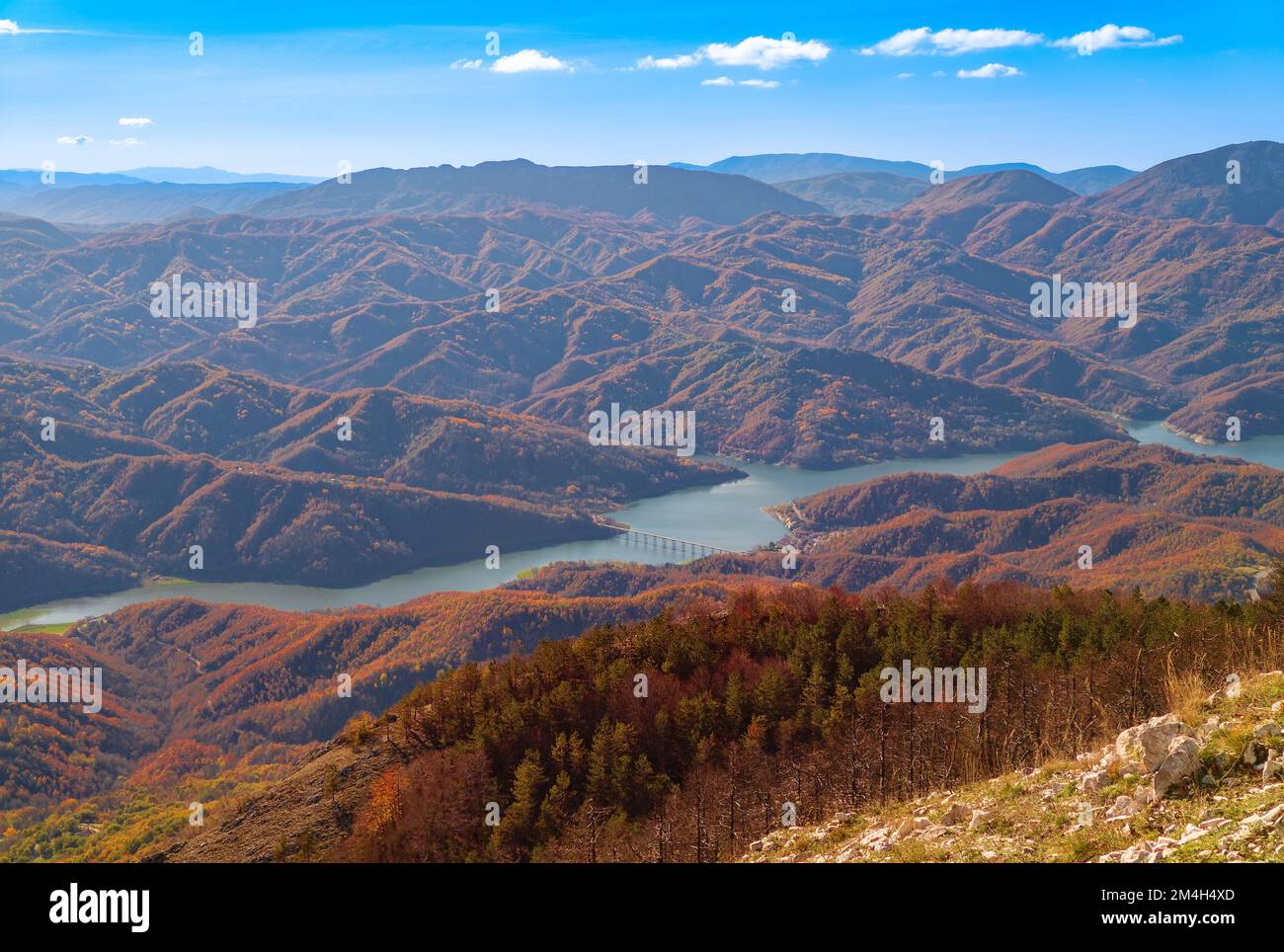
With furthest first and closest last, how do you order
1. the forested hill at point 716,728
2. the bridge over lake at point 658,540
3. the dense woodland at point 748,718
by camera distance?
the bridge over lake at point 658,540, the forested hill at point 716,728, the dense woodland at point 748,718

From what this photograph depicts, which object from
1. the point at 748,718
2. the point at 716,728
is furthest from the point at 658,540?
the point at 716,728

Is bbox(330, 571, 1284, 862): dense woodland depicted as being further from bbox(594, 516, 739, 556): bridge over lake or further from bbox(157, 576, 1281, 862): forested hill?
bbox(594, 516, 739, 556): bridge over lake

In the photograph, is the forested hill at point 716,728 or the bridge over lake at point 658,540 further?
the bridge over lake at point 658,540

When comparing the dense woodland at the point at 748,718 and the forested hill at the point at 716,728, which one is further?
the forested hill at the point at 716,728

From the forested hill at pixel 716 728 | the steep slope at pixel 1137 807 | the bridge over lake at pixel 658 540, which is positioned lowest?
the bridge over lake at pixel 658 540

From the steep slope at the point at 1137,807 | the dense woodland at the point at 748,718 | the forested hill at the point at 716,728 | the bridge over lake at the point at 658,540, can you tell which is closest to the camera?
the steep slope at the point at 1137,807

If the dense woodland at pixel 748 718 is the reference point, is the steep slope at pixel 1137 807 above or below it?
above

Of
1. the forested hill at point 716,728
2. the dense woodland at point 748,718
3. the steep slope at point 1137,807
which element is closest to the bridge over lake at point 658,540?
the dense woodland at point 748,718

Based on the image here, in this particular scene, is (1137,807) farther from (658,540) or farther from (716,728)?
(658,540)

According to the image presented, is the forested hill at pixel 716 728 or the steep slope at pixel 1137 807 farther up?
the steep slope at pixel 1137 807

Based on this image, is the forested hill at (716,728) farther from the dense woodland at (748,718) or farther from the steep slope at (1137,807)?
the steep slope at (1137,807)

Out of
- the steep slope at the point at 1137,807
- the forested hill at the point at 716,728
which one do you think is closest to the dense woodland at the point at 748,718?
the forested hill at the point at 716,728
